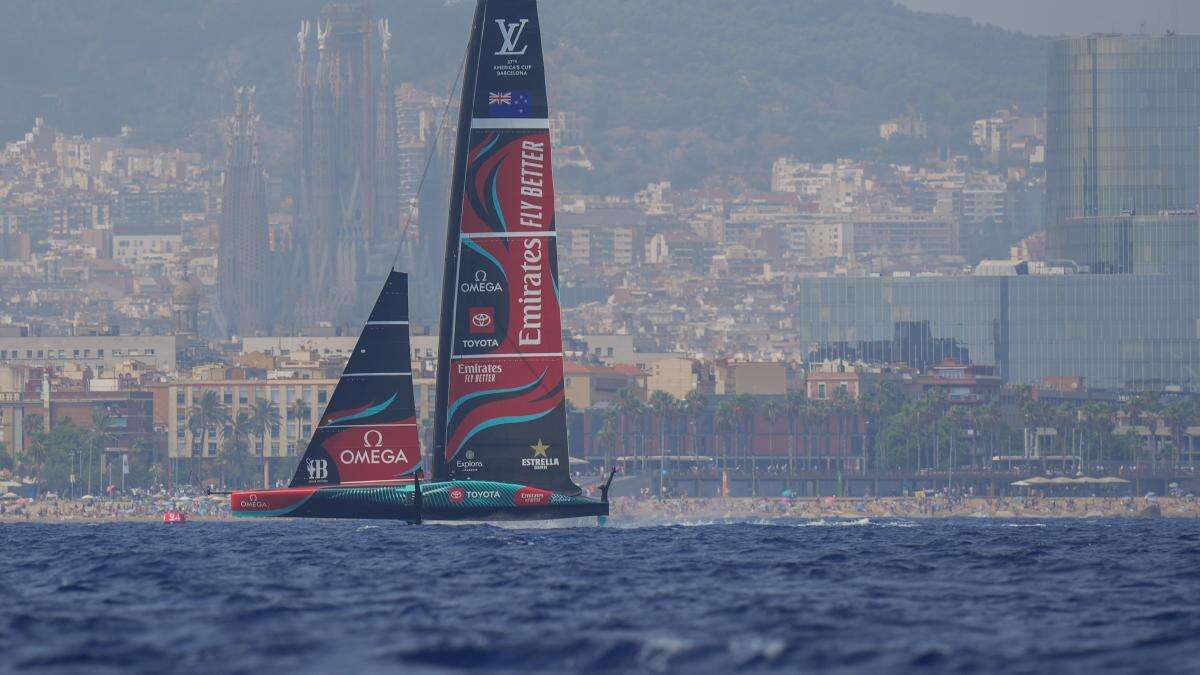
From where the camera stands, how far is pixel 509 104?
57.2 m

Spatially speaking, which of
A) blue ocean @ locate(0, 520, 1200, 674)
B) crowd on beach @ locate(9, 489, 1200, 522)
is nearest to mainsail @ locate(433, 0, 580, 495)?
blue ocean @ locate(0, 520, 1200, 674)

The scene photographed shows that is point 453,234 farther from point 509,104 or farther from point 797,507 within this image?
point 797,507

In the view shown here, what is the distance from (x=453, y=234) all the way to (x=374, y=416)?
4.33 metres

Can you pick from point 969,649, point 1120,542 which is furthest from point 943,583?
point 1120,542

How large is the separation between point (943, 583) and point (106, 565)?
14.7 metres

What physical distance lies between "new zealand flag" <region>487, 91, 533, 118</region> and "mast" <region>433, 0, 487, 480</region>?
43 cm

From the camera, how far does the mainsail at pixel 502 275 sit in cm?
5706

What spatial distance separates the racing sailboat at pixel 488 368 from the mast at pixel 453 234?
4cm

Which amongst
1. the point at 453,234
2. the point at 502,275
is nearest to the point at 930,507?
the point at 502,275

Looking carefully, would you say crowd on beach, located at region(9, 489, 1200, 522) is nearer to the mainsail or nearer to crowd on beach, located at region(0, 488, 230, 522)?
crowd on beach, located at region(0, 488, 230, 522)

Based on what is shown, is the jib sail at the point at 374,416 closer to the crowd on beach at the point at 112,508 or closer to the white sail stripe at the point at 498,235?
the white sail stripe at the point at 498,235

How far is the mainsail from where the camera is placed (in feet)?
187

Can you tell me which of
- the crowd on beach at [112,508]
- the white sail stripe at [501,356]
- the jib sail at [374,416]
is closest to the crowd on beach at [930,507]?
the crowd on beach at [112,508]

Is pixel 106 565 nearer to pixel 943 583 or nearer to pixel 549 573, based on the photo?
pixel 549 573
